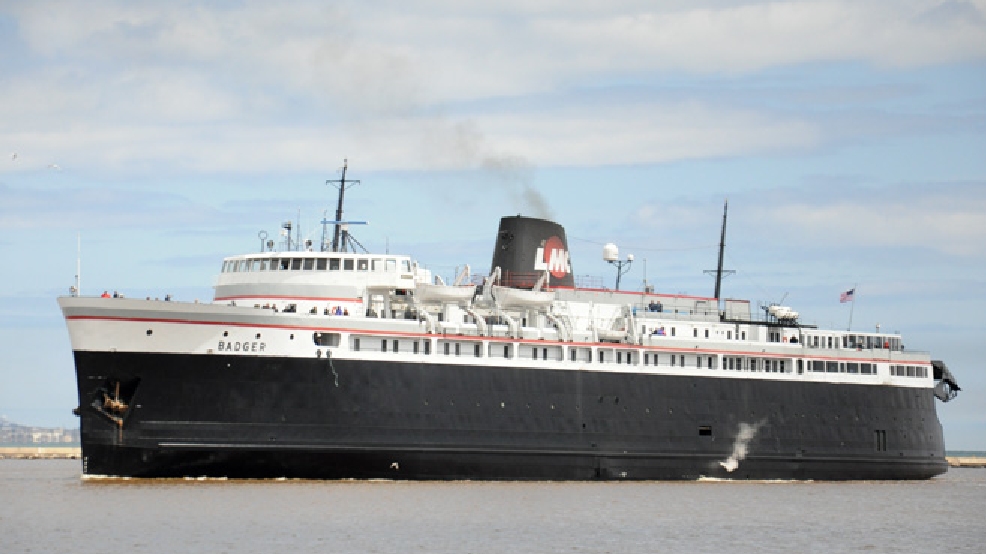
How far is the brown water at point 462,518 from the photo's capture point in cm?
3002

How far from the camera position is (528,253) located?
51.3 m

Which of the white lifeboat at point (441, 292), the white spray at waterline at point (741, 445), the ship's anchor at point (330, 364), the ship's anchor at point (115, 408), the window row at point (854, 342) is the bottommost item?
the white spray at waterline at point (741, 445)

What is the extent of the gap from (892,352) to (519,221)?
15.8 m

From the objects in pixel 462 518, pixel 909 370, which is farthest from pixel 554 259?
pixel 462 518

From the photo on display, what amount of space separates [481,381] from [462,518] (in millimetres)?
11826

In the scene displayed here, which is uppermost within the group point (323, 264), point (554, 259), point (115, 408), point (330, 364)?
point (554, 259)

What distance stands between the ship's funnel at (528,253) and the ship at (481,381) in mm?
79

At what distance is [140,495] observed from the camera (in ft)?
123

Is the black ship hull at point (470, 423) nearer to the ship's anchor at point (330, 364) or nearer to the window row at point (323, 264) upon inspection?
the ship's anchor at point (330, 364)

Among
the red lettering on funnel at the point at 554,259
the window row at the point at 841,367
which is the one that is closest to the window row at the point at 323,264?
the red lettering on funnel at the point at 554,259

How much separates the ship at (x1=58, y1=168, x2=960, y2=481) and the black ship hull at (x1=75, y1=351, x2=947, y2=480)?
0.19 ft

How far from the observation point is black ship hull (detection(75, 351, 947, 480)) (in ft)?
137

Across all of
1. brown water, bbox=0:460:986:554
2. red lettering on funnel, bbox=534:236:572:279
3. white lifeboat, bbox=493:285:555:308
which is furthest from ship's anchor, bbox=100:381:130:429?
red lettering on funnel, bbox=534:236:572:279

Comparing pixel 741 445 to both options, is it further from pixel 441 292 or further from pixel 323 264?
pixel 323 264
